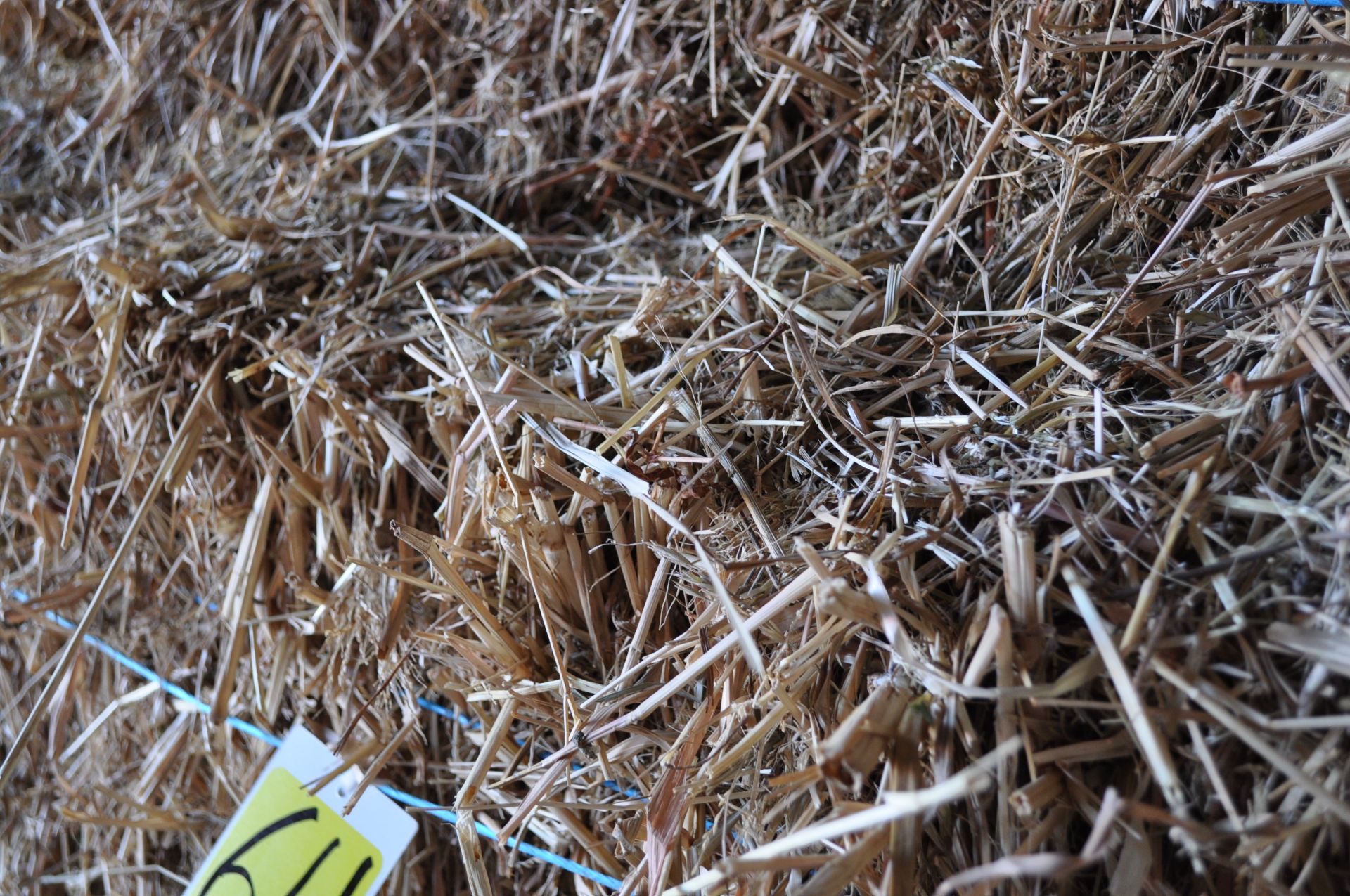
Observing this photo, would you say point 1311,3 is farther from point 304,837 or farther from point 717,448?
point 304,837

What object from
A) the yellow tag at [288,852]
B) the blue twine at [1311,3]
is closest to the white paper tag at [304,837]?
the yellow tag at [288,852]

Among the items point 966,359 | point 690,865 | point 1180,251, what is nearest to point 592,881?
point 690,865

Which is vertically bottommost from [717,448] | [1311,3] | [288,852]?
[288,852]

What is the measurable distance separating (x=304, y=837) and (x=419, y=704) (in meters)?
0.13

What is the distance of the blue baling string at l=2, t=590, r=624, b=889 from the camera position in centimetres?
58

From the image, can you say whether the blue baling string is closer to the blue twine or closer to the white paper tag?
the white paper tag

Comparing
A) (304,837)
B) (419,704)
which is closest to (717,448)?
(419,704)

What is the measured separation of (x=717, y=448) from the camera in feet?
1.76

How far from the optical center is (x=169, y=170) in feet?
3.45

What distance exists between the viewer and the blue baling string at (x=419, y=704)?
580mm

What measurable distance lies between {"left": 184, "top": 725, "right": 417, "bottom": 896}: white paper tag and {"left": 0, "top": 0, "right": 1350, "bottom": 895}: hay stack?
0.04 meters

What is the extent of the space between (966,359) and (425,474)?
0.39 m

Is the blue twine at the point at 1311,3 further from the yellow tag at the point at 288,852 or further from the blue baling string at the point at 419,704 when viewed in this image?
the yellow tag at the point at 288,852

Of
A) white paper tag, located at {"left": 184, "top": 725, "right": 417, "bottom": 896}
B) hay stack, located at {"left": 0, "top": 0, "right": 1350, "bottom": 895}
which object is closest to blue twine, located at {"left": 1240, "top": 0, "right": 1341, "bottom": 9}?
hay stack, located at {"left": 0, "top": 0, "right": 1350, "bottom": 895}
